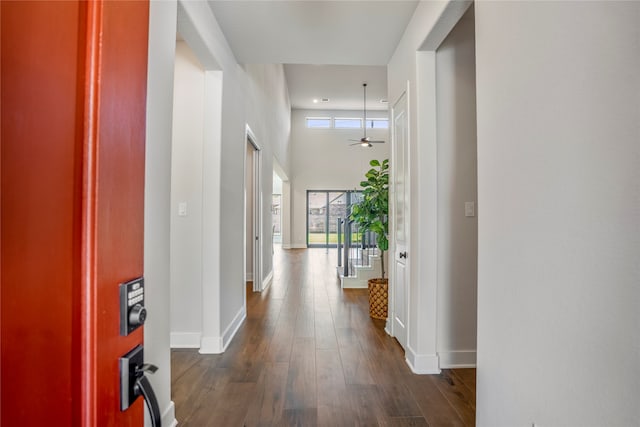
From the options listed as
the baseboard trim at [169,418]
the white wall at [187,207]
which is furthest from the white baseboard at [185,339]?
the baseboard trim at [169,418]

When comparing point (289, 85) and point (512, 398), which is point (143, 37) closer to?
point (512, 398)

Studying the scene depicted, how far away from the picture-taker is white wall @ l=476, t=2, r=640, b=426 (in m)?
0.80

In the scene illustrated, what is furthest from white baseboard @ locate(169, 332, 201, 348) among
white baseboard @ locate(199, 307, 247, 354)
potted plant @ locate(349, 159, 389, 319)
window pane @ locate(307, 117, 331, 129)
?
window pane @ locate(307, 117, 331, 129)

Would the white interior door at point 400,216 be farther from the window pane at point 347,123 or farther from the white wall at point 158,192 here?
the window pane at point 347,123

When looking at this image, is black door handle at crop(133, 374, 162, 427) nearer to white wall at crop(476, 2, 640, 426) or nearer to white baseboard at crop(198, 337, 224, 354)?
white wall at crop(476, 2, 640, 426)

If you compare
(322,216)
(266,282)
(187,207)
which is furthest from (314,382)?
(322,216)

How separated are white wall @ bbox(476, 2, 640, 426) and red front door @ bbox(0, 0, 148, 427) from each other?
1.13m

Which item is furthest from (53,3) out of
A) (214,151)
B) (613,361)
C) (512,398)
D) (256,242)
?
(256,242)

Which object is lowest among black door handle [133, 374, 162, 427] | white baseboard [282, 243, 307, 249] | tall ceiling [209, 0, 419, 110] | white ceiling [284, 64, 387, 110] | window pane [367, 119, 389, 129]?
white baseboard [282, 243, 307, 249]

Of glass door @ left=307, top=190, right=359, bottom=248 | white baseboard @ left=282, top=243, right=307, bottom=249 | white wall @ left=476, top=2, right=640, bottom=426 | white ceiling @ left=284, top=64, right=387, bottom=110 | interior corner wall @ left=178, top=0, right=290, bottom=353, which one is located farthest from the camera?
glass door @ left=307, top=190, right=359, bottom=248

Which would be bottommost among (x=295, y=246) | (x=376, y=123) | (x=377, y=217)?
(x=295, y=246)

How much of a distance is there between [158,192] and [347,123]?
9878 mm

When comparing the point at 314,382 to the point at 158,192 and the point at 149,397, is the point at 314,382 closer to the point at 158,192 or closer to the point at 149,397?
the point at 158,192

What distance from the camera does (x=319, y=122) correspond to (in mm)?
10695
